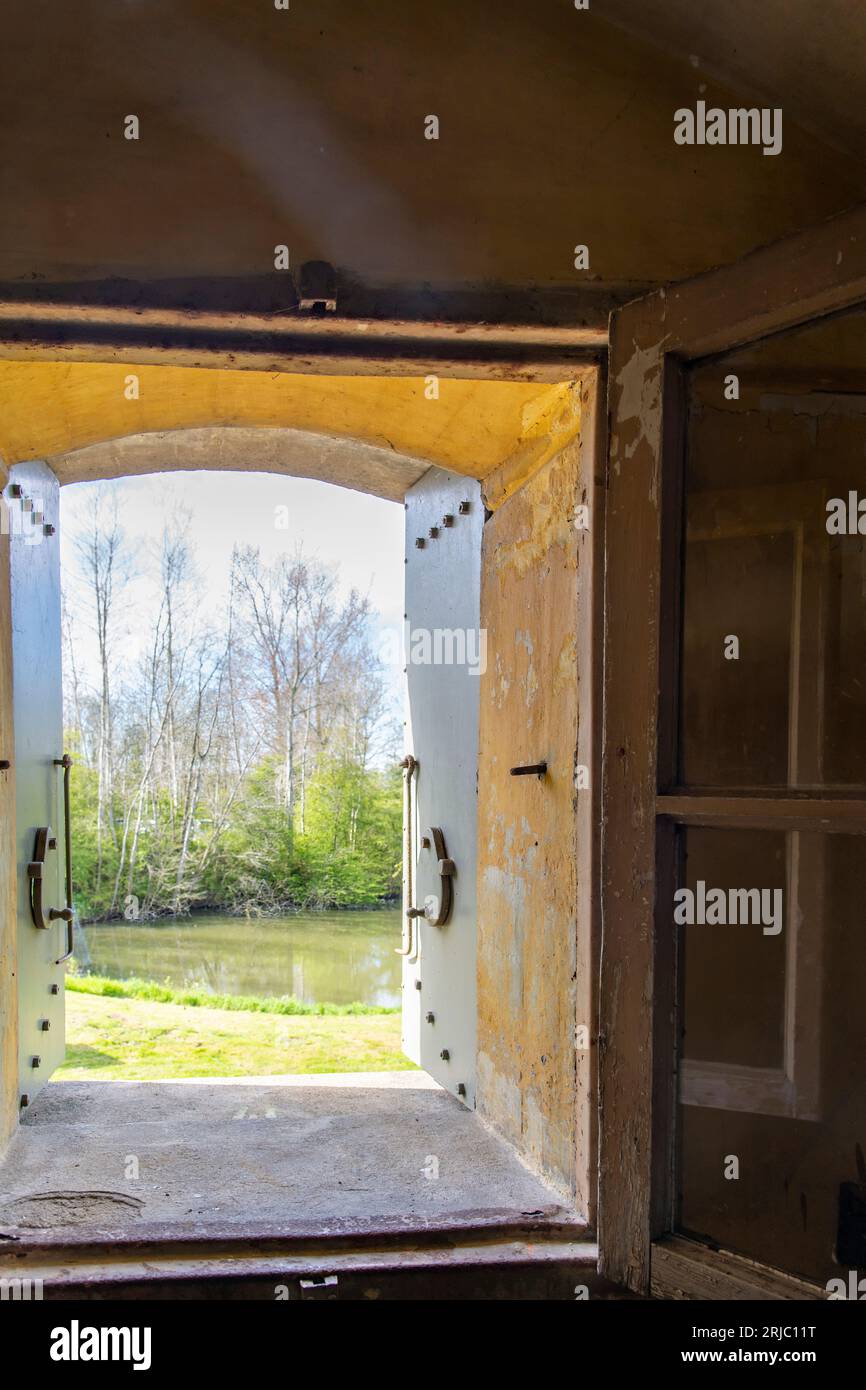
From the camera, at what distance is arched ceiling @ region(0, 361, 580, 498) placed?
2287 mm

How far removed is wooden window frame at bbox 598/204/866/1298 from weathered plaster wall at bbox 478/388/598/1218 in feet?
0.38

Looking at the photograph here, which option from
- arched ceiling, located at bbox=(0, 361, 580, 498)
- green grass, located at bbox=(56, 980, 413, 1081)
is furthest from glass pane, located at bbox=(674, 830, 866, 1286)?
green grass, located at bbox=(56, 980, 413, 1081)

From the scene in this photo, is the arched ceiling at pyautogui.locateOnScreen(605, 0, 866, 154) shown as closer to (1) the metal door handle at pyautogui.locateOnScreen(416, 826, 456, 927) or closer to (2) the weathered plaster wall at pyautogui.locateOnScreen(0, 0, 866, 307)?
(2) the weathered plaster wall at pyautogui.locateOnScreen(0, 0, 866, 307)

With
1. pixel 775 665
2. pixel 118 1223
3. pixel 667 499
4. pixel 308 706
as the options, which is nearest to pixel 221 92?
pixel 667 499

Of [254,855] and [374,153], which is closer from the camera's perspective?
[374,153]

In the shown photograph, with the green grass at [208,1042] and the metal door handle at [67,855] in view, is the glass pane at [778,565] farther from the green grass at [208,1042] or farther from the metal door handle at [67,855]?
the green grass at [208,1042]

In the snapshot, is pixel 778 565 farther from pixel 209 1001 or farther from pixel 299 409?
pixel 209 1001

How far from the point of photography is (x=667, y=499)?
1.61 m

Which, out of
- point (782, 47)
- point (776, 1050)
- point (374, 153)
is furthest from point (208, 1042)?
point (782, 47)

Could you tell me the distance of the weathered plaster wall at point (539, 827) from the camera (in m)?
1.81

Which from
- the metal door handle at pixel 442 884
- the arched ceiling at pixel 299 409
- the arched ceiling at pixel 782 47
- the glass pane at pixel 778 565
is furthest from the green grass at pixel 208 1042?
the arched ceiling at pixel 782 47

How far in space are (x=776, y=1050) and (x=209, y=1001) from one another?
787 cm

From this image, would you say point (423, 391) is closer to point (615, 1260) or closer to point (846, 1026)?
point (846, 1026)

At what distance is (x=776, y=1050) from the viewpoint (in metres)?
1.58
